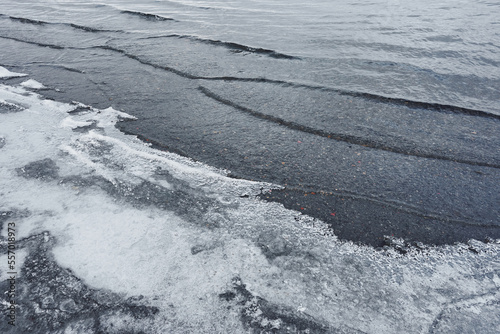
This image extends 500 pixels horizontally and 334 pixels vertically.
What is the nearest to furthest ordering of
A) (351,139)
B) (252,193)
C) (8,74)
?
1. (252,193)
2. (351,139)
3. (8,74)

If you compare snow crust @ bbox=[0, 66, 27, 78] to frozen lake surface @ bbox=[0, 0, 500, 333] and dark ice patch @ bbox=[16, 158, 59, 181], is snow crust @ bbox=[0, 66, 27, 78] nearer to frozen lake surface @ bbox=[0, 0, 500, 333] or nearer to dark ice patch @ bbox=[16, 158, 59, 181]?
frozen lake surface @ bbox=[0, 0, 500, 333]

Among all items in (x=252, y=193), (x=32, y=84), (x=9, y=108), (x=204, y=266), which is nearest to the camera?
(x=204, y=266)

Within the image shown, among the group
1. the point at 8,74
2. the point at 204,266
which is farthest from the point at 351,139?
the point at 8,74

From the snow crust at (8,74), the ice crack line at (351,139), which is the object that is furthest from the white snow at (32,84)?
the ice crack line at (351,139)

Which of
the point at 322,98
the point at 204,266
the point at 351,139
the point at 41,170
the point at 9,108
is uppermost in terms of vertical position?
the point at 322,98

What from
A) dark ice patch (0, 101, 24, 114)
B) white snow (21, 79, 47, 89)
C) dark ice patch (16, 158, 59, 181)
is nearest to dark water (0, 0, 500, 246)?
white snow (21, 79, 47, 89)

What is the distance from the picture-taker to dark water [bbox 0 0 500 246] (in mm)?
2676

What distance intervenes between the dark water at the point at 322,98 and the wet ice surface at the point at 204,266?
275mm

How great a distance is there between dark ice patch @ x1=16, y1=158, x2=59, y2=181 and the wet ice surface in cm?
2

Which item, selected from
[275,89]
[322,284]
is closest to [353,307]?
[322,284]

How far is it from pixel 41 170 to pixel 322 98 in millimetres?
3818

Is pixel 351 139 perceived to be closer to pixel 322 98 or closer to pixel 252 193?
pixel 322 98

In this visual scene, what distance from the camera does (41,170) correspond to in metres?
2.90

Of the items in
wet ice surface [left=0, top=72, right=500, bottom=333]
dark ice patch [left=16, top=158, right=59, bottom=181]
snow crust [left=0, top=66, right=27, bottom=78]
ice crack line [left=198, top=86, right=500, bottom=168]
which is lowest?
wet ice surface [left=0, top=72, right=500, bottom=333]
